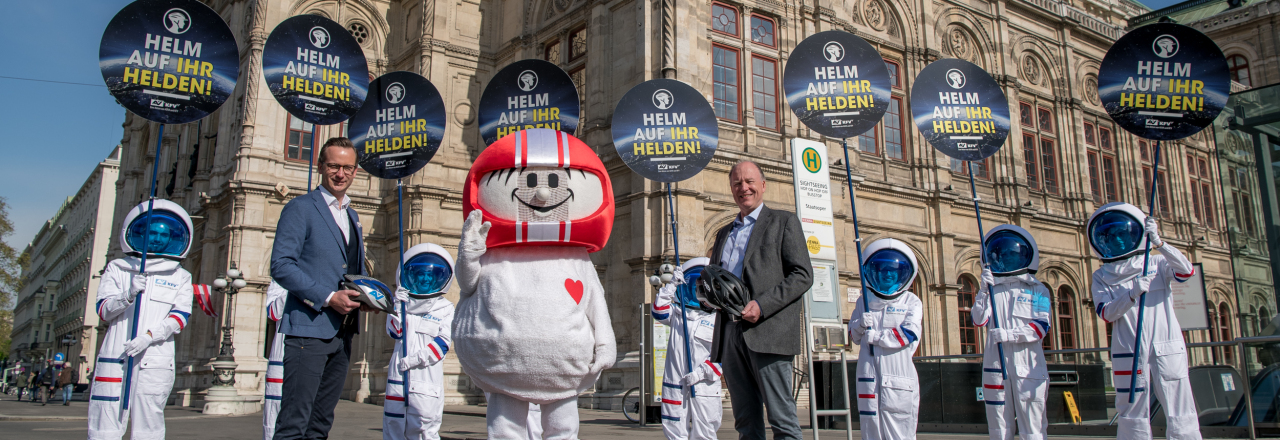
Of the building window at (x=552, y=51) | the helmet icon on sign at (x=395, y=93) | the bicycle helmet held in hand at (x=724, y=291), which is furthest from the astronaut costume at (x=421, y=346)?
the building window at (x=552, y=51)

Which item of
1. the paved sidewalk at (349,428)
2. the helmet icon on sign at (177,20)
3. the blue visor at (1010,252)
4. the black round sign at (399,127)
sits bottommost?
the paved sidewalk at (349,428)

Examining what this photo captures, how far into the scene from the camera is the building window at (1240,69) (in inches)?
1066

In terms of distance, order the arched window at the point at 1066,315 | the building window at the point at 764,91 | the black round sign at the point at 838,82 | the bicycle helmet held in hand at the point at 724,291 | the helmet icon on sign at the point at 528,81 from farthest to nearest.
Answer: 1. the arched window at the point at 1066,315
2. the building window at the point at 764,91
3. the black round sign at the point at 838,82
4. the helmet icon on sign at the point at 528,81
5. the bicycle helmet held in hand at the point at 724,291

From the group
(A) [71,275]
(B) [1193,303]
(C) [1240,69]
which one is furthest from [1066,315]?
(A) [71,275]

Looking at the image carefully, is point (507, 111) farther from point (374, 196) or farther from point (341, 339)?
point (374, 196)

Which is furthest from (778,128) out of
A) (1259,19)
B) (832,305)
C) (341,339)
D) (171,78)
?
(1259,19)

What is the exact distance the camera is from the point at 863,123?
754cm

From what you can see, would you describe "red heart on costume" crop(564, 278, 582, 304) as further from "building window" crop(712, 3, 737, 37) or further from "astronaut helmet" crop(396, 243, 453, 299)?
"building window" crop(712, 3, 737, 37)

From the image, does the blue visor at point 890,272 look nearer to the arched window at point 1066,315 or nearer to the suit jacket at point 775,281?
the suit jacket at point 775,281

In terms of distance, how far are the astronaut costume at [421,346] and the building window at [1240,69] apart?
2873cm

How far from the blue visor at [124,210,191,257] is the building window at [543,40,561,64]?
1340 cm

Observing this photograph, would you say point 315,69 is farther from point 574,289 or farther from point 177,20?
point 574,289

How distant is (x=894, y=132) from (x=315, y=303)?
735 inches

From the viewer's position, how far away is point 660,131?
306 inches
